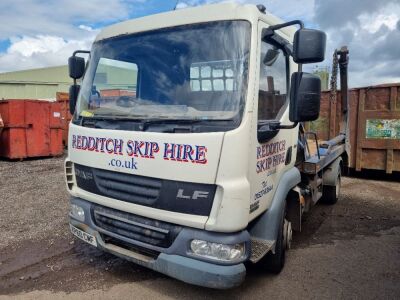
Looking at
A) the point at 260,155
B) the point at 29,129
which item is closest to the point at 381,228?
the point at 260,155

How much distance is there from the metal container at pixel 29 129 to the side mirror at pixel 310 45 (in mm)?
9858

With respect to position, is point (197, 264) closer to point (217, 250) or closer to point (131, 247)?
point (217, 250)

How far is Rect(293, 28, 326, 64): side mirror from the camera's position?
2604 mm

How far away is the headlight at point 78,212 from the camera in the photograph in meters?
3.37

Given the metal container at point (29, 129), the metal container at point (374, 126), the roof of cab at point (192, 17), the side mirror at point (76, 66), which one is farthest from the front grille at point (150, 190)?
the metal container at point (29, 129)

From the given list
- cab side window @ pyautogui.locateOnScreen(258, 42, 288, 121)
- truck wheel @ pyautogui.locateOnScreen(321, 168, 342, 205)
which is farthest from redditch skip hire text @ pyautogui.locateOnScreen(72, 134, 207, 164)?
truck wheel @ pyautogui.locateOnScreen(321, 168, 342, 205)

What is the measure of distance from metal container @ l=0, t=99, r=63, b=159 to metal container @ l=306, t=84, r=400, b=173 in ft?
27.6

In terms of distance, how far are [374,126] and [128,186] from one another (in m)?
6.95

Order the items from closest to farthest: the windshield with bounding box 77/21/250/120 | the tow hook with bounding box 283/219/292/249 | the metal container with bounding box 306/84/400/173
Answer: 1. the windshield with bounding box 77/21/250/120
2. the tow hook with bounding box 283/219/292/249
3. the metal container with bounding box 306/84/400/173

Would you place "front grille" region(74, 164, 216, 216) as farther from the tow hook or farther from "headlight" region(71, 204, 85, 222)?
the tow hook

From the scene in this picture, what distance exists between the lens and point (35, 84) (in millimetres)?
30516

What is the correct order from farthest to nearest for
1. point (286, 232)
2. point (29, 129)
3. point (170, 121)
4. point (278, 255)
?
point (29, 129)
point (286, 232)
point (278, 255)
point (170, 121)

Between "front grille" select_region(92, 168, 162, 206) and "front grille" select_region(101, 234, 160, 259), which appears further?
"front grille" select_region(101, 234, 160, 259)

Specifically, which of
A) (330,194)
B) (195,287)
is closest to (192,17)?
(195,287)
